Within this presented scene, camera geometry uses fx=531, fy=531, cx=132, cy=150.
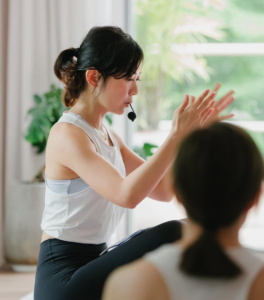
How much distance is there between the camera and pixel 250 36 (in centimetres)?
321

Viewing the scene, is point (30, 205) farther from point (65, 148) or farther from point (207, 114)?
point (207, 114)

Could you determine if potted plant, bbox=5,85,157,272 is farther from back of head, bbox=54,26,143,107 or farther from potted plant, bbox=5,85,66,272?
back of head, bbox=54,26,143,107

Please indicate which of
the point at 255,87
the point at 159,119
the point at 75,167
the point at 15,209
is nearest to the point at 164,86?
the point at 159,119

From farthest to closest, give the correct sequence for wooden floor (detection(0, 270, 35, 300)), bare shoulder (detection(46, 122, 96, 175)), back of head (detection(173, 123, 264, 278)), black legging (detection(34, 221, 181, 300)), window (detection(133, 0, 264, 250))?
1. window (detection(133, 0, 264, 250))
2. wooden floor (detection(0, 270, 35, 300))
3. bare shoulder (detection(46, 122, 96, 175))
4. black legging (detection(34, 221, 181, 300))
5. back of head (detection(173, 123, 264, 278))

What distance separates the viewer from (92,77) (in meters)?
1.65

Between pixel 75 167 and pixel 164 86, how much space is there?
5.92 ft

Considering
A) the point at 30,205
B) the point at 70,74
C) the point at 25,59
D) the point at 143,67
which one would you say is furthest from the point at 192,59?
the point at 70,74

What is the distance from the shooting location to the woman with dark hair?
4.64ft

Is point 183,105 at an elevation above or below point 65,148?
above

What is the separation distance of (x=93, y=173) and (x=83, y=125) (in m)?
0.21

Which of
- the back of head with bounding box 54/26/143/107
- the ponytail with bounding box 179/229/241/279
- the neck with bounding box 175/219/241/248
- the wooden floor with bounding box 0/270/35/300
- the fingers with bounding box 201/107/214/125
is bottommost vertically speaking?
the wooden floor with bounding box 0/270/35/300

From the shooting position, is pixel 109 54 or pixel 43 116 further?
pixel 43 116

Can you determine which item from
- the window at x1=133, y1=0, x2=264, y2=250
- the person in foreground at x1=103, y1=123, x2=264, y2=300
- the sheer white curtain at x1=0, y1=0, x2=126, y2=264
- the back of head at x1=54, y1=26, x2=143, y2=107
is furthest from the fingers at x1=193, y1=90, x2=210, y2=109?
the window at x1=133, y1=0, x2=264, y2=250

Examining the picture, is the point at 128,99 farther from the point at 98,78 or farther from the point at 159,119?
the point at 159,119
